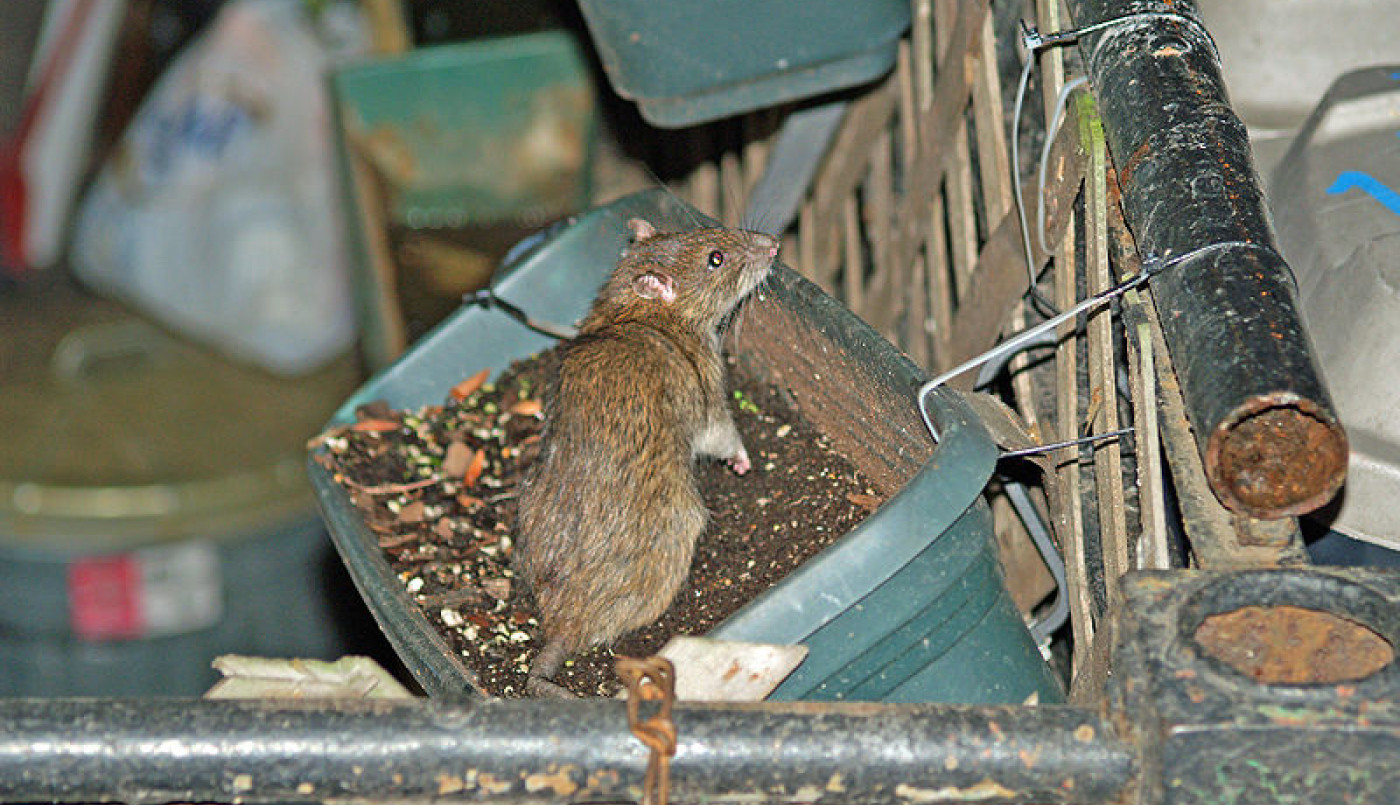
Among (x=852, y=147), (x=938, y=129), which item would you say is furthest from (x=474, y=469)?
(x=852, y=147)

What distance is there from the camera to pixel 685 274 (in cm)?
271

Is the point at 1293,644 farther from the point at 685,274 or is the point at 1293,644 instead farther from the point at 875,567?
the point at 685,274

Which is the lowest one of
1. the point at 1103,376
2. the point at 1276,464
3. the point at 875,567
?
the point at 875,567

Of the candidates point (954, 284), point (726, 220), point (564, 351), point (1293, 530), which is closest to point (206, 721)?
point (1293, 530)

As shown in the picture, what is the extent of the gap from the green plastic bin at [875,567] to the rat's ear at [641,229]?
0.31 m

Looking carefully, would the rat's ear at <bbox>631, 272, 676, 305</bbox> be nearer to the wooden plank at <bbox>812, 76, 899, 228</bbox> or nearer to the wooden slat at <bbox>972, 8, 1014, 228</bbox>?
the wooden slat at <bbox>972, 8, 1014, 228</bbox>

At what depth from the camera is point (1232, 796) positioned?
1.18 meters

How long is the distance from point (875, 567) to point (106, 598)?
367cm

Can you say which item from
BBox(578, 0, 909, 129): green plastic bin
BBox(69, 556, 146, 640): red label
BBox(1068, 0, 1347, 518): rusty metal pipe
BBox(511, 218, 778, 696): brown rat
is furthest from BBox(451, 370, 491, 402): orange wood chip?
BBox(69, 556, 146, 640): red label

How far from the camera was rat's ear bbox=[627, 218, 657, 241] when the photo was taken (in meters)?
2.71

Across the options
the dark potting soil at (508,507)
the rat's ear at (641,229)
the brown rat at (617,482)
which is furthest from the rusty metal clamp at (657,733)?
the rat's ear at (641,229)

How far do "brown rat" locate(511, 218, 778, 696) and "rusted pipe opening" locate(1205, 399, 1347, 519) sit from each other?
97cm

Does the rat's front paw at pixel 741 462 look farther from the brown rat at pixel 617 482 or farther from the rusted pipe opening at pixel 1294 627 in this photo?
the rusted pipe opening at pixel 1294 627

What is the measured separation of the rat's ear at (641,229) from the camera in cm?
271
